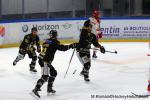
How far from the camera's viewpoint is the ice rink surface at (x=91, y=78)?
396 inches

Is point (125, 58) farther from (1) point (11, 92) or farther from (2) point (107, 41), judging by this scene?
(1) point (11, 92)

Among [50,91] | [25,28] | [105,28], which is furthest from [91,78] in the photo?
[105,28]

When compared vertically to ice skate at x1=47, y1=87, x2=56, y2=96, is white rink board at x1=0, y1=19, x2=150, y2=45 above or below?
above

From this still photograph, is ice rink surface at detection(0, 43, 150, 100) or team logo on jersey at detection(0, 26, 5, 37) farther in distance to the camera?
team logo on jersey at detection(0, 26, 5, 37)

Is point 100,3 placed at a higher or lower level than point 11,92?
higher

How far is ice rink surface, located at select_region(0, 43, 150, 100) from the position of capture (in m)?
10.0

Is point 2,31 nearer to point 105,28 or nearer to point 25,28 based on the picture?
point 25,28

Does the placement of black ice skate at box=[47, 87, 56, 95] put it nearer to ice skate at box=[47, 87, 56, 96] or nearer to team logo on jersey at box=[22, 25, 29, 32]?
ice skate at box=[47, 87, 56, 96]

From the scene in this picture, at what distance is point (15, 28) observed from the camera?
1823 cm

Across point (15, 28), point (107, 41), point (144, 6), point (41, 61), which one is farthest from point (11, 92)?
point (144, 6)

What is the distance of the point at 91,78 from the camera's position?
1199cm

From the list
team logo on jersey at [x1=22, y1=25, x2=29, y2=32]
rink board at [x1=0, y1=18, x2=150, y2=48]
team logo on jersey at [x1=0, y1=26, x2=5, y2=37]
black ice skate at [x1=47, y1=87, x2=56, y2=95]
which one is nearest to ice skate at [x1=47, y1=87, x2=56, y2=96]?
black ice skate at [x1=47, y1=87, x2=56, y2=95]

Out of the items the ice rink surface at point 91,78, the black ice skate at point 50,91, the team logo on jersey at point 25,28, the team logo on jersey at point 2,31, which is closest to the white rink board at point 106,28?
the team logo on jersey at point 25,28

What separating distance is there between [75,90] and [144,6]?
12.7 m
